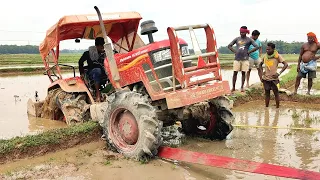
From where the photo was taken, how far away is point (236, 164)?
4.10 meters

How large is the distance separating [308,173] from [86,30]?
5.39m

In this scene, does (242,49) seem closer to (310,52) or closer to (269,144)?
(310,52)

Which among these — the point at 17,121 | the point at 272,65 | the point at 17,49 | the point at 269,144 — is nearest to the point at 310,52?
the point at 272,65

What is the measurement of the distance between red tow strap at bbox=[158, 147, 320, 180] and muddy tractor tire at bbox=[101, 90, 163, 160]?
0.27 metres

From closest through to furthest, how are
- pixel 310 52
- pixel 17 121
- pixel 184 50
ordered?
1. pixel 184 50
2. pixel 17 121
3. pixel 310 52

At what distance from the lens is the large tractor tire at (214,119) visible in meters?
5.91

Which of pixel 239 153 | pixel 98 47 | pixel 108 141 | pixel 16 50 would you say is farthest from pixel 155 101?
pixel 16 50

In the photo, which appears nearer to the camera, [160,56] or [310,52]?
[160,56]

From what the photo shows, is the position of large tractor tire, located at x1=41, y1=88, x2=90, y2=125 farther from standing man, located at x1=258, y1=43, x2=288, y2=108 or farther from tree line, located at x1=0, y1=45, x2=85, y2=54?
tree line, located at x1=0, y1=45, x2=85, y2=54

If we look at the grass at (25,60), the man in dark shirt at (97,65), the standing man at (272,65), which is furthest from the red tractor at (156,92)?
the grass at (25,60)

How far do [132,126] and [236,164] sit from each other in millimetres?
1778

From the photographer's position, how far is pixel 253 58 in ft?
34.9

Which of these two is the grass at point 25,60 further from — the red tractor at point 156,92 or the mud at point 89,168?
the mud at point 89,168

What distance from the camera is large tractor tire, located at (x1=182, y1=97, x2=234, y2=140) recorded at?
233 inches
